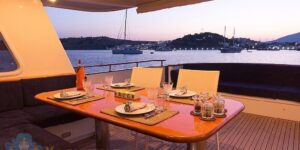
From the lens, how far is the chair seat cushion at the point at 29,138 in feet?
4.79

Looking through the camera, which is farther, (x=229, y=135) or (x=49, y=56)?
(x=49, y=56)

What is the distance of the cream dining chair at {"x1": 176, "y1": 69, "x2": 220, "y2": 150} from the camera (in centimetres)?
199

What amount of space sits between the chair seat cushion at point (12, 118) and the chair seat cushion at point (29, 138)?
90mm

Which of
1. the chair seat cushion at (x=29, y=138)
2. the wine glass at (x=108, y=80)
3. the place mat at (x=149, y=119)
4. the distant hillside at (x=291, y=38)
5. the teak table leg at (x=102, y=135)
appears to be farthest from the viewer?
the distant hillside at (x=291, y=38)

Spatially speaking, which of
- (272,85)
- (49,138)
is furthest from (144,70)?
(272,85)

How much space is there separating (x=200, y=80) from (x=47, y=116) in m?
1.62

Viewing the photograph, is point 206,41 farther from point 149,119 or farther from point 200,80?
point 149,119

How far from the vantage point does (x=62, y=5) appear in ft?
12.2

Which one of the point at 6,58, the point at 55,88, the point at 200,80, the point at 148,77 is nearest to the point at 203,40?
the point at 148,77

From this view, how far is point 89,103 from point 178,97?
0.66 m

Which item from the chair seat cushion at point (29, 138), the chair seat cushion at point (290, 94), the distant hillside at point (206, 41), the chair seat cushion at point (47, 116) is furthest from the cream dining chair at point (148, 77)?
the distant hillside at point (206, 41)

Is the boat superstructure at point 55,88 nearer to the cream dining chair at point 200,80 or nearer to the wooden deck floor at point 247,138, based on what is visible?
the wooden deck floor at point 247,138

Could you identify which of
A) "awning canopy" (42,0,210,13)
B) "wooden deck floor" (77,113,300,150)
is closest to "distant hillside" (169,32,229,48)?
"awning canopy" (42,0,210,13)

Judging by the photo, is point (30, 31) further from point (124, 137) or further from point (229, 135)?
point (229, 135)
